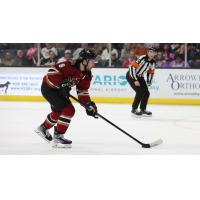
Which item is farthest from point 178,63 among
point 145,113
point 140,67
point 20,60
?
point 20,60

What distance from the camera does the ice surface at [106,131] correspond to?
3.57m

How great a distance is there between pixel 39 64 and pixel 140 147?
2.27 metres

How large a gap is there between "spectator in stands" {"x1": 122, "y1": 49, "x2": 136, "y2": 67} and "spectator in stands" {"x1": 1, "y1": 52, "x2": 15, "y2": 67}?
1.22 metres

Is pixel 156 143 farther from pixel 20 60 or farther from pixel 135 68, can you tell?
pixel 20 60

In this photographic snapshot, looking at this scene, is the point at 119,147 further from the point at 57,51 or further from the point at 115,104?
the point at 115,104

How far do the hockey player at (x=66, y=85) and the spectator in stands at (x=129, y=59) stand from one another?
1.90 m

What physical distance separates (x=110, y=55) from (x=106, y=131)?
1.50m

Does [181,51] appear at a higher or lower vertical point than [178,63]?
higher

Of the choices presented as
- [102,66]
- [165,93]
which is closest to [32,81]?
[102,66]

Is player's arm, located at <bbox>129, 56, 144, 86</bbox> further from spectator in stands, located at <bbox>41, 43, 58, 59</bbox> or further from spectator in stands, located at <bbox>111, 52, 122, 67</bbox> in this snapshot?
spectator in stands, located at <bbox>41, 43, 58, 59</bbox>

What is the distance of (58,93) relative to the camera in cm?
345

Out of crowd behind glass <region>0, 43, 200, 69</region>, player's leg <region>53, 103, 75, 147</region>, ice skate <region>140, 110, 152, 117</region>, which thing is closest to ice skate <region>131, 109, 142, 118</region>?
ice skate <region>140, 110, 152, 117</region>

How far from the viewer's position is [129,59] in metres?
5.71

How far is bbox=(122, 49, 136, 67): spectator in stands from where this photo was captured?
5.36 m
